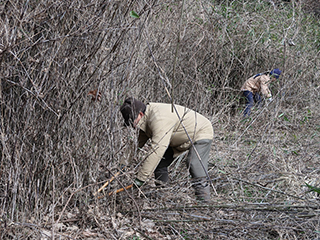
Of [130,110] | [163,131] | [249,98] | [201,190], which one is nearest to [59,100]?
[130,110]

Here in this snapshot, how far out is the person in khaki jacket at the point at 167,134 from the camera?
3666mm

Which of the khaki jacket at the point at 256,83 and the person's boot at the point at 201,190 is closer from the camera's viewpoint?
the person's boot at the point at 201,190

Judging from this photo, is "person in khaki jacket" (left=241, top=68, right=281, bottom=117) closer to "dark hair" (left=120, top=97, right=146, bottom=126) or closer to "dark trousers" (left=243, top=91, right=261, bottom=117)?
"dark trousers" (left=243, top=91, right=261, bottom=117)

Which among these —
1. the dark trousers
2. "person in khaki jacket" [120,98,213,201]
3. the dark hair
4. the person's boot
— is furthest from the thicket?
the dark trousers

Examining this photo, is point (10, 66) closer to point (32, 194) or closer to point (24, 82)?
point (24, 82)

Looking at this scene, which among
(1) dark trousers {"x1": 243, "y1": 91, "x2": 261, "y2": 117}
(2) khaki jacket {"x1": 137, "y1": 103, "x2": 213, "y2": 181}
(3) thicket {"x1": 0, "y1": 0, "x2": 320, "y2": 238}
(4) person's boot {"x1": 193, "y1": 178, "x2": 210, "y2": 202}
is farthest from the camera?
(1) dark trousers {"x1": 243, "y1": 91, "x2": 261, "y2": 117}

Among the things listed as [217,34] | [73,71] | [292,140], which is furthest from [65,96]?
[217,34]

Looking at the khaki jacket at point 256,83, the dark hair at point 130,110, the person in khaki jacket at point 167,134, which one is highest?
the dark hair at point 130,110

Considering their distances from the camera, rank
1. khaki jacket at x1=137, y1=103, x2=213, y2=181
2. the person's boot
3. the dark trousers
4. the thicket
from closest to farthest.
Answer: the thicket
khaki jacket at x1=137, y1=103, x2=213, y2=181
the person's boot
the dark trousers

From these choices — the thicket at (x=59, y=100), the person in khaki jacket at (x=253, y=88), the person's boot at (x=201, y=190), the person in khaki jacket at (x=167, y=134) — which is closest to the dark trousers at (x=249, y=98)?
the person in khaki jacket at (x=253, y=88)

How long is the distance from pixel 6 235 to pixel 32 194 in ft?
1.29

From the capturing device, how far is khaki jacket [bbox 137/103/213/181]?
12.0ft

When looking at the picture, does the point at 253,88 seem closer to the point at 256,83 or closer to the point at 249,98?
the point at 256,83

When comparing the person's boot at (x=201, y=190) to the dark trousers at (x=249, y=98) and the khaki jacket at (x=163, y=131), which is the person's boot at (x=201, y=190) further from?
the dark trousers at (x=249, y=98)
